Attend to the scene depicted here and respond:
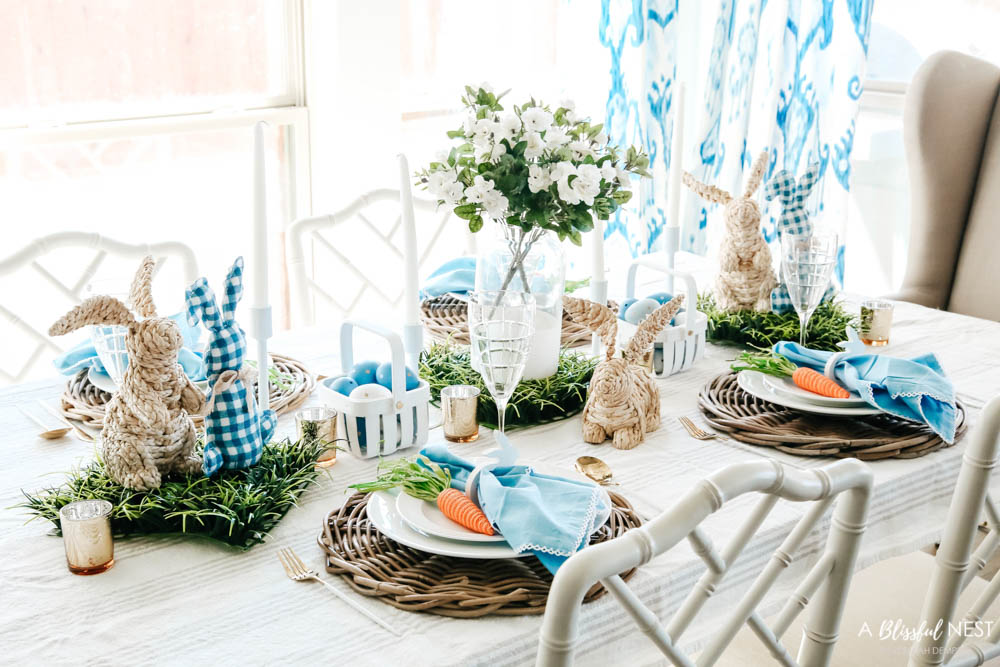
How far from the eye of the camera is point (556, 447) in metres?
1.32

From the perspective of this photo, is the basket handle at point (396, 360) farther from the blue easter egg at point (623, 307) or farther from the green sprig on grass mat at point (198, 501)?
the blue easter egg at point (623, 307)

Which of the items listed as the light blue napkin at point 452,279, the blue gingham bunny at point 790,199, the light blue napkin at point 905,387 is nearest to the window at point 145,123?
the light blue napkin at point 452,279

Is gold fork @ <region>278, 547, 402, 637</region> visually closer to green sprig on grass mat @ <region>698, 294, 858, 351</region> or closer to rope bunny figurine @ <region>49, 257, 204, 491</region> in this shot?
rope bunny figurine @ <region>49, 257, 204, 491</region>

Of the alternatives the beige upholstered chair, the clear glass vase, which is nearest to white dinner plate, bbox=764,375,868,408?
the clear glass vase

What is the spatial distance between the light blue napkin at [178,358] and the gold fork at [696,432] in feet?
2.28

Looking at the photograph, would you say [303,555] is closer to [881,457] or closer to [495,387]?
[495,387]

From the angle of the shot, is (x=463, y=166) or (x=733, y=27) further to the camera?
(x=733, y=27)

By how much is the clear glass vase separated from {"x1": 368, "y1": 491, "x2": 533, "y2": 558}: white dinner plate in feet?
1.37

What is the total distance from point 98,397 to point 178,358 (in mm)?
123

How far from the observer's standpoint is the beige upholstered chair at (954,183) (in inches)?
93.9

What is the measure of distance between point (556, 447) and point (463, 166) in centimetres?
41

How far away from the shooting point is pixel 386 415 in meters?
1.25

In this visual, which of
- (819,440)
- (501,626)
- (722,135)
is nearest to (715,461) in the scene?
(819,440)

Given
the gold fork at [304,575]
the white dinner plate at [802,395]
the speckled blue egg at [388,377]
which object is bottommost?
the gold fork at [304,575]
